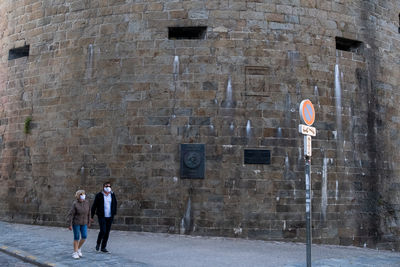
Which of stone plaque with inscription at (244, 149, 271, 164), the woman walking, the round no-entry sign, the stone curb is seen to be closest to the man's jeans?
the woman walking

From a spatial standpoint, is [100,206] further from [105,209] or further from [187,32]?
[187,32]

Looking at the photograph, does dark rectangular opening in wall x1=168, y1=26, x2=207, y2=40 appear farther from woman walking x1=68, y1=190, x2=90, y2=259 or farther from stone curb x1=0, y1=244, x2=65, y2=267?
stone curb x1=0, y1=244, x2=65, y2=267

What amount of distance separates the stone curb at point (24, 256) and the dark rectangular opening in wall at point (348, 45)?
926cm

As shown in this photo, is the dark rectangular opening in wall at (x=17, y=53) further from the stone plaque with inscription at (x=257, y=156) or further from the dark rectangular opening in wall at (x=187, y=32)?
the stone plaque with inscription at (x=257, y=156)

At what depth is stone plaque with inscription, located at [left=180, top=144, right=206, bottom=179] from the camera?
10452 mm

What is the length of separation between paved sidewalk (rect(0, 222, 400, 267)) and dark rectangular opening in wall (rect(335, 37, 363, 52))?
5.57m

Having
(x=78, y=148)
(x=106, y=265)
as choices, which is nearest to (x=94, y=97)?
(x=78, y=148)

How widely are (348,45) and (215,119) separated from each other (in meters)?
4.64

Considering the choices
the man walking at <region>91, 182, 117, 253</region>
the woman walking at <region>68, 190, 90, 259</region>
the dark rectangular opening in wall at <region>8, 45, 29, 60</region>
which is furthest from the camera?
the dark rectangular opening in wall at <region>8, 45, 29, 60</region>

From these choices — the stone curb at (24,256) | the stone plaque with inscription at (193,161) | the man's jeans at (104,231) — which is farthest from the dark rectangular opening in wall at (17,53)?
the man's jeans at (104,231)

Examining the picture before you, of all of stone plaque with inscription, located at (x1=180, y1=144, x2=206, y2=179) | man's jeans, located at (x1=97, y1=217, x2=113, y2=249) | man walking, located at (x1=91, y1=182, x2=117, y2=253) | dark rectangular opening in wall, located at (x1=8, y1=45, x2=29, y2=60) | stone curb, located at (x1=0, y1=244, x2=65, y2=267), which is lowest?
stone curb, located at (x1=0, y1=244, x2=65, y2=267)

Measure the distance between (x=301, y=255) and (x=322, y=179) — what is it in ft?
10.2

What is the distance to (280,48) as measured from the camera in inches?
434

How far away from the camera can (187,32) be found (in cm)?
1142
